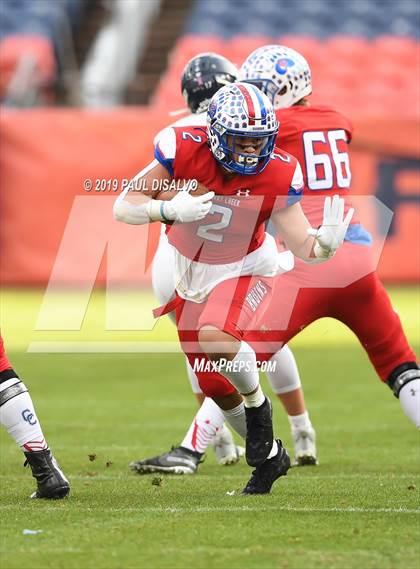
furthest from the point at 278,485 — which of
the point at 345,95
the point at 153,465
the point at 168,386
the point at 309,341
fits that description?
the point at 345,95

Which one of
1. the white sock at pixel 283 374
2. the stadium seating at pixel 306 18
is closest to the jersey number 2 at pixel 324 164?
the white sock at pixel 283 374

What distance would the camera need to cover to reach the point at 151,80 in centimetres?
1686

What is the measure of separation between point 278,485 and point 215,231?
45.3 inches

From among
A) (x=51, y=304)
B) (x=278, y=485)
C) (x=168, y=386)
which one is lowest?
(x=51, y=304)

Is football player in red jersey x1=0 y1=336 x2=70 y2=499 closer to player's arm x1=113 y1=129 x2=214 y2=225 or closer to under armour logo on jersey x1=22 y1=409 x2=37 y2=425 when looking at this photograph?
under armour logo on jersey x1=22 y1=409 x2=37 y2=425

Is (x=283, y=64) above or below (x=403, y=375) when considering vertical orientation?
above

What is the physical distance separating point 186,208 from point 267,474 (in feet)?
3.74

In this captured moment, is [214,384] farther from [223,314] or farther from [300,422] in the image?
→ [300,422]

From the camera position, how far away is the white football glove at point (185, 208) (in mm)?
4473

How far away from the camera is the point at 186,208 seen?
4.47 meters

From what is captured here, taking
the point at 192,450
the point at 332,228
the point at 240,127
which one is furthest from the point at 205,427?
the point at 240,127

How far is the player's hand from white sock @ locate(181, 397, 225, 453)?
1253mm

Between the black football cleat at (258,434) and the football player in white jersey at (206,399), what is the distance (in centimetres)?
77

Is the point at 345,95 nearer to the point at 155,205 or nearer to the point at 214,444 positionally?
the point at 214,444
